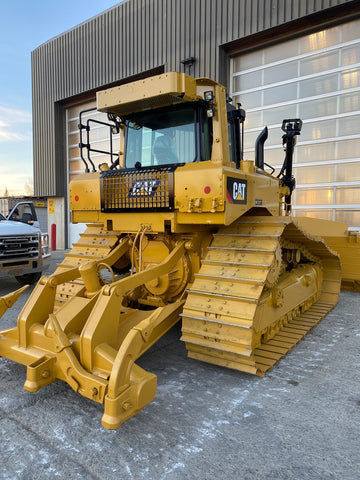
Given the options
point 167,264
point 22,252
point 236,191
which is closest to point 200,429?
point 167,264

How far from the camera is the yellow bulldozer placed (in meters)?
2.80

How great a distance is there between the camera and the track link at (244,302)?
10.8 feet

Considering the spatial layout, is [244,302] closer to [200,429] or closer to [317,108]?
[200,429]

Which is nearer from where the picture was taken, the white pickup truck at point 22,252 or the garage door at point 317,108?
the white pickup truck at point 22,252

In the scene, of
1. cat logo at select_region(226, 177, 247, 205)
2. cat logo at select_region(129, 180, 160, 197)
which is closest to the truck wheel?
cat logo at select_region(129, 180, 160, 197)

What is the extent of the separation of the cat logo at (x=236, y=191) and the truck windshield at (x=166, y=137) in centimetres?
51

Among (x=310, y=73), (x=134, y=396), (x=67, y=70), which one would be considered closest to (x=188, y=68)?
(x=310, y=73)

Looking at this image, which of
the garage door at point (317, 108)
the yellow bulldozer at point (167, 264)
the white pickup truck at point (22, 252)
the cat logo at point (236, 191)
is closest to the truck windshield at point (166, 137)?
the yellow bulldozer at point (167, 264)

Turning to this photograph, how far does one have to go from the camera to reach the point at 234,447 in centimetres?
238

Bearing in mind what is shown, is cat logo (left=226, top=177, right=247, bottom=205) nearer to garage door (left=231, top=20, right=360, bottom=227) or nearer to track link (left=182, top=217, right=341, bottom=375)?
track link (left=182, top=217, right=341, bottom=375)

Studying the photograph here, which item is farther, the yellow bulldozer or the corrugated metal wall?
the corrugated metal wall

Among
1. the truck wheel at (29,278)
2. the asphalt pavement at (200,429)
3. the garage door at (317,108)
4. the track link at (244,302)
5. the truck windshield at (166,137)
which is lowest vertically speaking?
the asphalt pavement at (200,429)

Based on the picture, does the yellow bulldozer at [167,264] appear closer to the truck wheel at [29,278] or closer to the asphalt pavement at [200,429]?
the asphalt pavement at [200,429]

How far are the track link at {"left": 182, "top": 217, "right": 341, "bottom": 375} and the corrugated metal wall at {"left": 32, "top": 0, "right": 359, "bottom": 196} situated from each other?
7.64m
